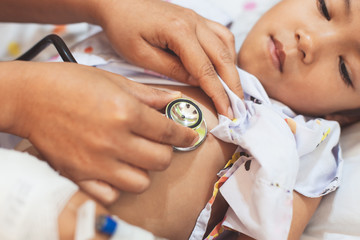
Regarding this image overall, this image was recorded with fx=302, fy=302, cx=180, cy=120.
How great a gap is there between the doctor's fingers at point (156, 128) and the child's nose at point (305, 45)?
0.54m

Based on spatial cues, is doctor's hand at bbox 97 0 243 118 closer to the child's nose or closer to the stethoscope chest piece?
the stethoscope chest piece

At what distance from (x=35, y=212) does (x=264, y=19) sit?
0.96 metres

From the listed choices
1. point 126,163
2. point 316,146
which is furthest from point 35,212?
point 316,146

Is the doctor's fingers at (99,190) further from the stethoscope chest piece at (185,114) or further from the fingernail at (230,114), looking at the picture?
the fingernail at (230,114)

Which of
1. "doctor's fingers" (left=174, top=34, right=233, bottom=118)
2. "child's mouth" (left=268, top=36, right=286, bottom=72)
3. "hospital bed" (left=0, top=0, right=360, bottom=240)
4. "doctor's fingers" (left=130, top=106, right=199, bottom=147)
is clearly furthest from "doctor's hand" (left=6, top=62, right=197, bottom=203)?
"child's mouth" (left=268, top=36, right=286, bottom=72)

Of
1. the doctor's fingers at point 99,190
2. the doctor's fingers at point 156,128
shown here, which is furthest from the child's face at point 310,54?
the doctor's fingers at point 99,190

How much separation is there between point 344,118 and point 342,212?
15.4 inches

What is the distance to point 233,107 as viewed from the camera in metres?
0.90

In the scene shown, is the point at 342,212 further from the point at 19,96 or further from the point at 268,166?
the point at 19,96

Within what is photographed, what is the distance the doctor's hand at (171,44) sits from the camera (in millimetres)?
833

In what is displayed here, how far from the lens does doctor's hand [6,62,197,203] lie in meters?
0.58

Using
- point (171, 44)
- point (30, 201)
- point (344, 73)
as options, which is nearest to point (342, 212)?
point (344, 73)

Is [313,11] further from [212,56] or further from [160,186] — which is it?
[160,186]

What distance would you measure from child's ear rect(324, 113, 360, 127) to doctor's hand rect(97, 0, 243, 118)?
1.46 ft
